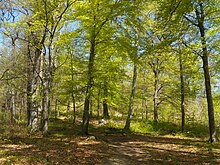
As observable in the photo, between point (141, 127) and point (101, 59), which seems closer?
point (101, 59)

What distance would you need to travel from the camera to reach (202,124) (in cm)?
2561

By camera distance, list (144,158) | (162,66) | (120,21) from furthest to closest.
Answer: (162,66), (120,21), (144,158)

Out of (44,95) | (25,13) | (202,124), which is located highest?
(25,13)

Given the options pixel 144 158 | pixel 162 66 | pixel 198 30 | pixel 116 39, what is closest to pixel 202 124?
pixel 162 66

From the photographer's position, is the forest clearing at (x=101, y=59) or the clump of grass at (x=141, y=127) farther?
the clump of grass at (x=141, y=127)

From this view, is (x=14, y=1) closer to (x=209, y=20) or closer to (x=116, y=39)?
(x=116, y=39)

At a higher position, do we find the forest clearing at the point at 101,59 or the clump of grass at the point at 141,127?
the forest clearing at the point at 101,59

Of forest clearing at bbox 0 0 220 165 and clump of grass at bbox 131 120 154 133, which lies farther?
clump of grass at bbox 131 120 154 133

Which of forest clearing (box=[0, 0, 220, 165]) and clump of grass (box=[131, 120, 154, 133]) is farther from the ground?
forest clearing (box=[0, 0, 220, 165])

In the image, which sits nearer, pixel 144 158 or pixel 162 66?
pixel 144 158

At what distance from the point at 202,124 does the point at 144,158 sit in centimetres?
1897

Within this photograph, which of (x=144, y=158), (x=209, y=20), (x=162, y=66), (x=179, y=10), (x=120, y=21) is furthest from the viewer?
(x=162, y=66)

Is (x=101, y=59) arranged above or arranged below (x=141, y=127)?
above

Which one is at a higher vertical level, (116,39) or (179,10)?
(116,39)
